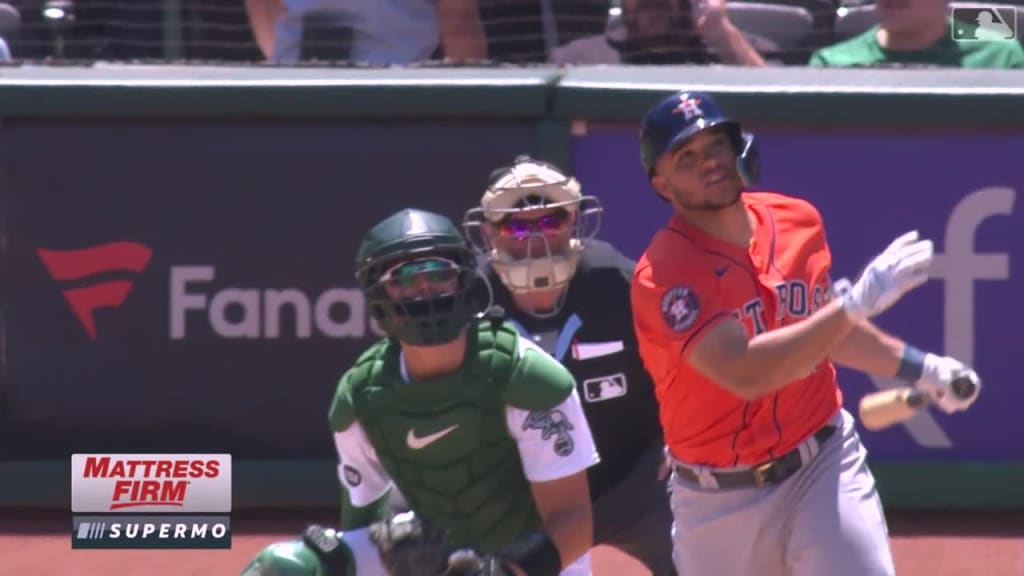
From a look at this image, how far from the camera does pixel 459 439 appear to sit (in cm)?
354

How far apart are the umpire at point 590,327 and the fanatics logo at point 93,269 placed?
2209mm

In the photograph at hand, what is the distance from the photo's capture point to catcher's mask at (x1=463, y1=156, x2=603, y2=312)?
4543mm

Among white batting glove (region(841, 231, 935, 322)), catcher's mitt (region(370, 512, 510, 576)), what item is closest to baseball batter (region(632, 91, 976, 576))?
white batting glove (region(841, 231, 935, 322))

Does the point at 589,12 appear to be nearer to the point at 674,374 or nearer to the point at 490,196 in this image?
the point at 490,196

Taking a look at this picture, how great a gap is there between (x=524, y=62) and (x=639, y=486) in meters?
2.89

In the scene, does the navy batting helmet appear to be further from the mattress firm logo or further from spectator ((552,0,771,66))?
spectator ((552,0,771,66))

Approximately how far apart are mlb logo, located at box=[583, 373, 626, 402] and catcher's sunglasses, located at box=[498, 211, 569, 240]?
0.41 metres

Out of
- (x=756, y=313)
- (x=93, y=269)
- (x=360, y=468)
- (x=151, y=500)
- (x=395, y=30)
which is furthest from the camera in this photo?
(x=395, y=30)

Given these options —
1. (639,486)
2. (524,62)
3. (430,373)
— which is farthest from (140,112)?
(430,373)

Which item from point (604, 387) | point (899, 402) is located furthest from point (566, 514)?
point (604, 387)

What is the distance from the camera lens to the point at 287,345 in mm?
6449

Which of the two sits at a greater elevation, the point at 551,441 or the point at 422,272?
the point at 422,272

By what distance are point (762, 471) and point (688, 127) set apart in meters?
0.78
